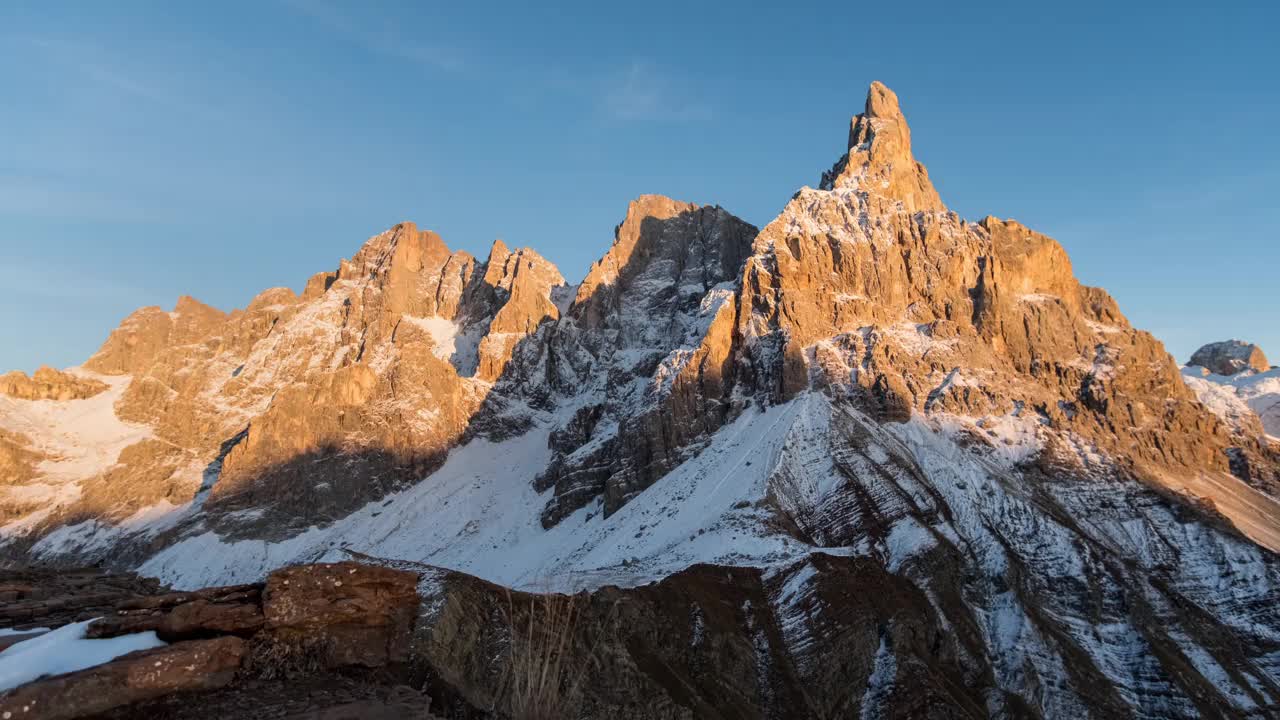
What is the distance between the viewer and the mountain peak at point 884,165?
5561 inches

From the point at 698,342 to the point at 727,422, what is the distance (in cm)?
1844

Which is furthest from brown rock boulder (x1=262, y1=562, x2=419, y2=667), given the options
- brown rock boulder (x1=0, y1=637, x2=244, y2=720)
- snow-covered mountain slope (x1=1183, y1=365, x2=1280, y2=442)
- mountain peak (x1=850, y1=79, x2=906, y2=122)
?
mountain peak (x1=850, y1=79, x2=906, y2=122)

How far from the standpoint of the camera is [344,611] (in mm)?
16141

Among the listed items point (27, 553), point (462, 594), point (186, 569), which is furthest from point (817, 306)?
point (27, 553)

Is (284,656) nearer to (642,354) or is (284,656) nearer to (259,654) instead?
(259,654)

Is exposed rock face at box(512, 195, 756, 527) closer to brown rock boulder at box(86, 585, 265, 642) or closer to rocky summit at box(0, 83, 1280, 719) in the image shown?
rocky summit at box(0, 83, 1280, 719)

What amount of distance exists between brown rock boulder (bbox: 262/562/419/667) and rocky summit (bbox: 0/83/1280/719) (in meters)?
0.06

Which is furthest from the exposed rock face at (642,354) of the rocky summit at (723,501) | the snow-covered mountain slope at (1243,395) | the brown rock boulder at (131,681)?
the brown rock boulder at (131,681)

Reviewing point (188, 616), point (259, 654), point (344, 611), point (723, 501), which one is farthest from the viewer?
point (723, 501)

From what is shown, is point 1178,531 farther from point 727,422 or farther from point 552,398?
point 552,398

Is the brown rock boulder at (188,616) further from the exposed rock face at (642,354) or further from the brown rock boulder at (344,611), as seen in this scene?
the exposed rock face at (642,354)

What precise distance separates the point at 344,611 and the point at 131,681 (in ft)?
12.8

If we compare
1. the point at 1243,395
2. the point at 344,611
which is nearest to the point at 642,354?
the point at 1243,395

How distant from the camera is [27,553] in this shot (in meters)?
156
